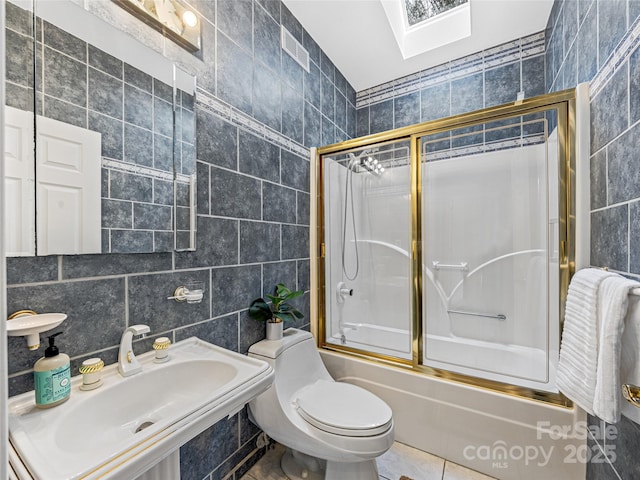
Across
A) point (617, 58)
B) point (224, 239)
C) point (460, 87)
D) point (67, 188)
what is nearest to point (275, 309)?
point (224, 239)

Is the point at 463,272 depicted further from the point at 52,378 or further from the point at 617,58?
the point at 52,378

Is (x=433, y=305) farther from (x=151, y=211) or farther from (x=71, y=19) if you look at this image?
(x=71, y=19)

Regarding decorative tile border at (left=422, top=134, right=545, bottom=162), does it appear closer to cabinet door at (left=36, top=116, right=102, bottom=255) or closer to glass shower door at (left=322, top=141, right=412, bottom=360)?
glass shower door at (left=322, top=141, right=412, bottom=360)

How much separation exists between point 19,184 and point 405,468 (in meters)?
2.01

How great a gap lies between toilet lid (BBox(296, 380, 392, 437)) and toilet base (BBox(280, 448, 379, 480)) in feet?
0.74

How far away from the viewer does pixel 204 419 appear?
75 centimetres

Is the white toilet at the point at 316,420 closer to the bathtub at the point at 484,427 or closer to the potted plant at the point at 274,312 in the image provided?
the potted plant at the point at 274,312

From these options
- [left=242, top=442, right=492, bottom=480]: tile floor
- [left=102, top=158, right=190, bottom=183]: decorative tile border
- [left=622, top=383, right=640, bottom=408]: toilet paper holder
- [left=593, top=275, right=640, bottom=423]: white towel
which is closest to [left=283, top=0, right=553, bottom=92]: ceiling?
[left=102, top=158, right=190, bottom=183]: decorative tile border

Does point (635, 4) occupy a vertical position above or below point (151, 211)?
above

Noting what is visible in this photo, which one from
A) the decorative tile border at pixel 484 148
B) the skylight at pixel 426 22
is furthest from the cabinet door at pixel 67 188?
the skylight at pixel 426 22

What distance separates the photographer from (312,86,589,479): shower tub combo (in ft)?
4.58

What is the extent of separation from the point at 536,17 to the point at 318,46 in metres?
1.47

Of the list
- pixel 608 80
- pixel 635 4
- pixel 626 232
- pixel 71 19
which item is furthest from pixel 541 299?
pixel 71 19

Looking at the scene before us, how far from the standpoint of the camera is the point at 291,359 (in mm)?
1575
